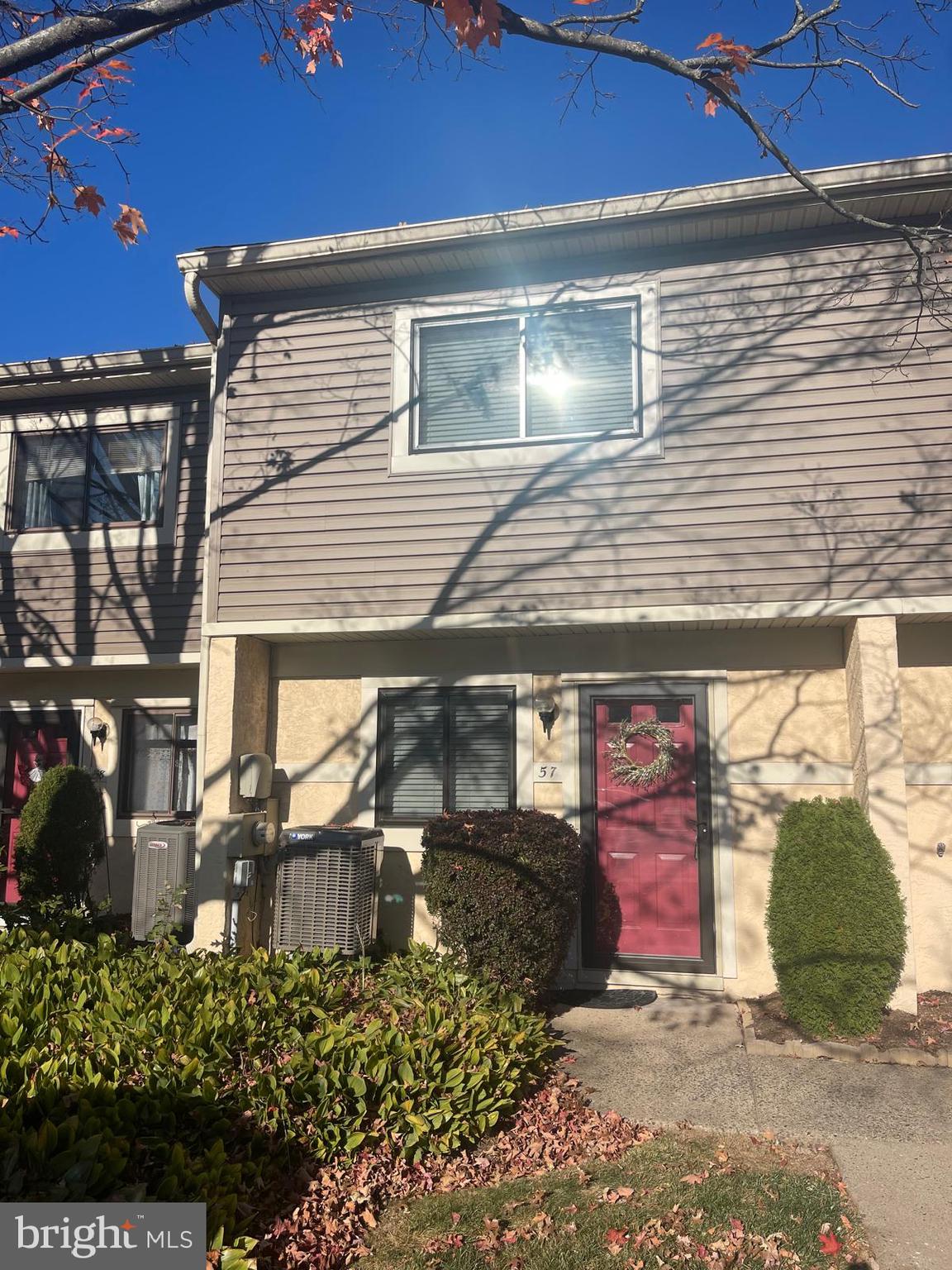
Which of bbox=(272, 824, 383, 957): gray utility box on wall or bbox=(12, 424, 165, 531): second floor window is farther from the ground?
bbox=(12, 424, 165, 531): second floor window

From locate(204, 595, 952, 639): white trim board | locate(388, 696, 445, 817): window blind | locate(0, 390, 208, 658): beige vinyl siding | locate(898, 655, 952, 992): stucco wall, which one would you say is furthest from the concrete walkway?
locate(0, 390, 208, 658): beige vinyl siding

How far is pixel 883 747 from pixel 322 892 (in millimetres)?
4098

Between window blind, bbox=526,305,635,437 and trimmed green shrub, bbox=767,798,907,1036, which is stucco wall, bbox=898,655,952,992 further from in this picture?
window blind, bbox=526,305,635,437

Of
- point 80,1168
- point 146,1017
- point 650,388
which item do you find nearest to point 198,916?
point 146,1017

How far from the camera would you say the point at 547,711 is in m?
7.45

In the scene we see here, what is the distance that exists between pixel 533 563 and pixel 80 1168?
499cm

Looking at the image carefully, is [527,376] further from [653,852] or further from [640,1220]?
[640,1220]

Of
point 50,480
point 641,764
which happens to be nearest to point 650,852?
point 641,764

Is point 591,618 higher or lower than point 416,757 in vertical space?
higher

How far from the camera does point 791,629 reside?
721cm

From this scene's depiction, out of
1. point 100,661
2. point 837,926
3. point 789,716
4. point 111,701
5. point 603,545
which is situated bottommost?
point 837,926

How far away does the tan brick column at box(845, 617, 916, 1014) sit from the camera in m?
6.29

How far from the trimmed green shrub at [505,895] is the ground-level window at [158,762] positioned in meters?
4.09

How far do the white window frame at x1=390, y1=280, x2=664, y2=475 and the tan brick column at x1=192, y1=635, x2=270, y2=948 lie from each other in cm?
205
